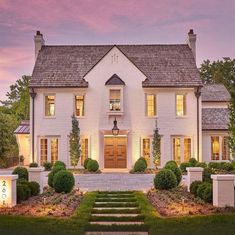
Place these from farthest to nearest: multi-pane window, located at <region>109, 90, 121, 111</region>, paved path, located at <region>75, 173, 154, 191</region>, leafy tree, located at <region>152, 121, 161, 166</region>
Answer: multi-pane window, located at <region>109, 90, 121, 111</region>
leafy tree, located at <region>152, 121, 161, 166</region>
paved path, located at <region>75, 173, 154, 191</region>

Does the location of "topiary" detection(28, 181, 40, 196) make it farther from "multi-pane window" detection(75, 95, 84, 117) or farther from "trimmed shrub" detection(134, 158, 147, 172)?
"multi-pane window" detection(75, 95, 84, 117)

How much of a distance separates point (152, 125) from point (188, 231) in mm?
22352

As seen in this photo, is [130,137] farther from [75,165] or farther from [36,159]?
[36,159]

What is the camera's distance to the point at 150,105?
35906mm

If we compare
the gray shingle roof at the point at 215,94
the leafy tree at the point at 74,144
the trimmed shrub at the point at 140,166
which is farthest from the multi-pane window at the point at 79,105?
the gray shingle roof at the point at 215,94

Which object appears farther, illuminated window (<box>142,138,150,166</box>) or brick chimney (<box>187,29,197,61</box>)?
brick chimney (<box>187,29,197,61</box>)

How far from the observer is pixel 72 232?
44.1ft

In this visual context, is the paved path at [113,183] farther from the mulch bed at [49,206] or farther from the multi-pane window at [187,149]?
the multi-pane window at [187,149]

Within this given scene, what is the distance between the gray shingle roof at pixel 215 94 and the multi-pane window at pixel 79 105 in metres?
12.5

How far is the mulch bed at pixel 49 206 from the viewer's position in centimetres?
1580

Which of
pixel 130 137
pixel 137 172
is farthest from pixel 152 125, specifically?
pixel 137 172

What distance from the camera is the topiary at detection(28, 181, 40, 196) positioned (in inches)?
773

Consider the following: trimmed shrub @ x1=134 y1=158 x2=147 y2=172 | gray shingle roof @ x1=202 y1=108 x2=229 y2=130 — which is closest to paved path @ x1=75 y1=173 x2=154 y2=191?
trimmed shrub @ x1=134 y1=158 x2=147 y2=172

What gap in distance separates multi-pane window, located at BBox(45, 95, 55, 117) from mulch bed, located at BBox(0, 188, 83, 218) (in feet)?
53.1
